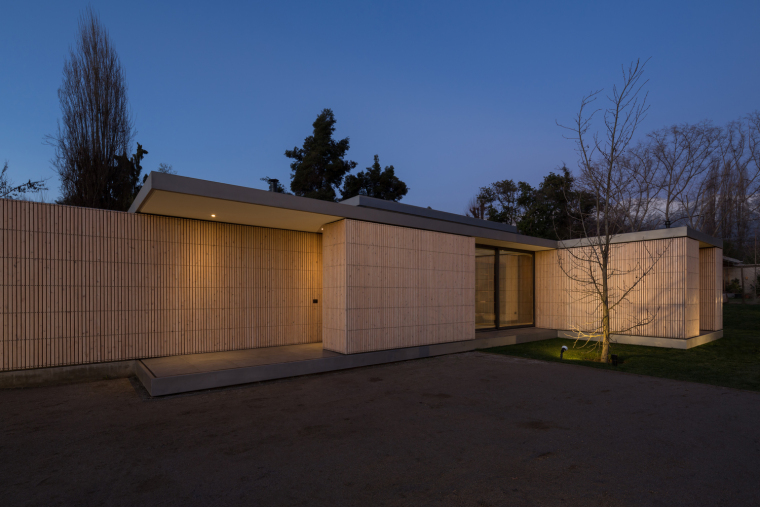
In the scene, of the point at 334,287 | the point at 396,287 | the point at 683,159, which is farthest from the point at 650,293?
the point at 683,159

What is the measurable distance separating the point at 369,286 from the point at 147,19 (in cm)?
1228

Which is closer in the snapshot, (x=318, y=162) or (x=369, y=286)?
(x=369, y=286)

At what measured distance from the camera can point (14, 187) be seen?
11.8 m

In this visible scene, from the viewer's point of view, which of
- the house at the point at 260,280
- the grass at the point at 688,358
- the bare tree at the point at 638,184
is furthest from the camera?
the bare tree at the point at 638,184

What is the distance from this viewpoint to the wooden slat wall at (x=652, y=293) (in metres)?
9.98

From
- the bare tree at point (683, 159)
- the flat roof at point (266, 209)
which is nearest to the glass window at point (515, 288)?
the flat roof at point (266, 209)

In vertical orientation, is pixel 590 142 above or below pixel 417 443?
above

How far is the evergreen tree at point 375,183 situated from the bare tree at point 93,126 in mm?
10736

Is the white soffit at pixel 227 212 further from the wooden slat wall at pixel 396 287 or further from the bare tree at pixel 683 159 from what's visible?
the bare tree at pixel 683 159

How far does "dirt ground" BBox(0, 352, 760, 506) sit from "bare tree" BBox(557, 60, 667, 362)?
3.58 m

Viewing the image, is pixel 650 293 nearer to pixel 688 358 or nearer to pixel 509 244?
pixel 688 358

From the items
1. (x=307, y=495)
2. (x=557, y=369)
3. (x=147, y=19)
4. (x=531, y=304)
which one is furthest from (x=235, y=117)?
(x=307, y=495)

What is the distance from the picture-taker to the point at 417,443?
4113mm

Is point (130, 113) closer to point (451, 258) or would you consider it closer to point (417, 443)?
point (451, 258)
